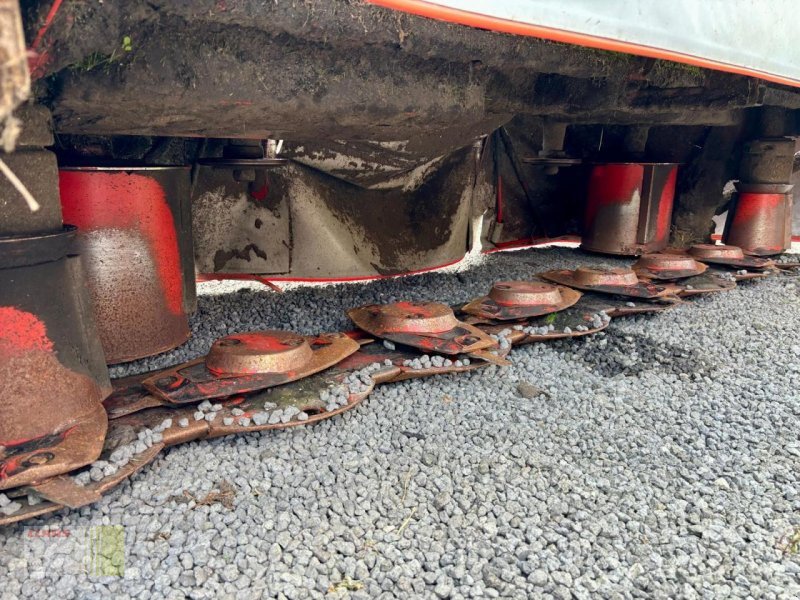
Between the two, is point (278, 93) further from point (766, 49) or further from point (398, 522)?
point (766, 49)

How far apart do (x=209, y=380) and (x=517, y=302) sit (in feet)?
4.23

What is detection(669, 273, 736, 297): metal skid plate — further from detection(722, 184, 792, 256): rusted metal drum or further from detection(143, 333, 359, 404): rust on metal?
detection(143, 333, 359, 404): rust on metal

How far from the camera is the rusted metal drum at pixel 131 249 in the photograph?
5.73ft

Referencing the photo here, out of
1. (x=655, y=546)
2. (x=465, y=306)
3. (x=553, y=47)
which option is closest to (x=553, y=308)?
(x=465, y=306)

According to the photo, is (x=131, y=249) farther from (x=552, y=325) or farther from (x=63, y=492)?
(x=552, y=325)

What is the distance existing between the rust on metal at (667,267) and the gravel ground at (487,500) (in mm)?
1142

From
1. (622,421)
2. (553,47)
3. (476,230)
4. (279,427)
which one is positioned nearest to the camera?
(279,427)

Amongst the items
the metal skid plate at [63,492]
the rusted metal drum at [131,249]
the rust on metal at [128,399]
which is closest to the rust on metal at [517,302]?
the rusted metal drum at [131,249]

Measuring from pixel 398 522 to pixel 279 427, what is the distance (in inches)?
16.2

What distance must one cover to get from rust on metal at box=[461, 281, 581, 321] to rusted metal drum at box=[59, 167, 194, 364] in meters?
1.12

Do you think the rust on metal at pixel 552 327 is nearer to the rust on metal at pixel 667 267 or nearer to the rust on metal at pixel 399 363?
the rust on metal at pixel 399 363

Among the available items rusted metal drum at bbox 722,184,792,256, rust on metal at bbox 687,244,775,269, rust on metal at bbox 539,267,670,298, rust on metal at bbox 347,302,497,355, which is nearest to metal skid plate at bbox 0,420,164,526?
rust on metal at bbox 347,302,497,355

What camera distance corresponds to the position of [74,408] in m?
1.29

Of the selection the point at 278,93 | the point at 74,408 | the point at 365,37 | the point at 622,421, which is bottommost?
the point at 622,421
